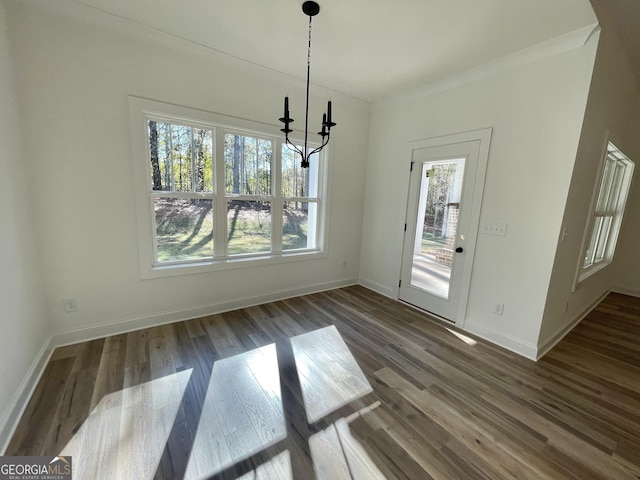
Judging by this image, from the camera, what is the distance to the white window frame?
2383 millimetres

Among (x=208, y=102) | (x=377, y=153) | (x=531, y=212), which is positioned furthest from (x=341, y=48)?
(x=531, y=212)

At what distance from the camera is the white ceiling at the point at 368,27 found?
186 cm

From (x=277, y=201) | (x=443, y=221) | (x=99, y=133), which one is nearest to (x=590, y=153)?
(x=443, y=221)

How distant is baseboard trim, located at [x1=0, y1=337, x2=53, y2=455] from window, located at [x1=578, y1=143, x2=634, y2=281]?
4927mm

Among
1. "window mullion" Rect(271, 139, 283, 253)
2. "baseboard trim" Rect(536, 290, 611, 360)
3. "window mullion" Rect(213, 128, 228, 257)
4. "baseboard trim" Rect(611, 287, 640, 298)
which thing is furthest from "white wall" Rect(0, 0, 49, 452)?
"baseboard trim" Rect(611, 287, 640, 298)

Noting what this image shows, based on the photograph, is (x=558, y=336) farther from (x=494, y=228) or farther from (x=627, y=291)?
(x=627, y=291)

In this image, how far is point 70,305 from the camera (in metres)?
2.26

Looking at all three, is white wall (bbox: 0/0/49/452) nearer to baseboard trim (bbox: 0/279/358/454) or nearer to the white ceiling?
baseboard trim (bbox: 0/279/358/454)

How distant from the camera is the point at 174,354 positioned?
2236 mm

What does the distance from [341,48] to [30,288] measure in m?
3.17

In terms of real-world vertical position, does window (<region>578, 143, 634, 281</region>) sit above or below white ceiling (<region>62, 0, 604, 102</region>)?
below

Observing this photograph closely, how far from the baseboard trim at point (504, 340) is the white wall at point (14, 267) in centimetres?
363

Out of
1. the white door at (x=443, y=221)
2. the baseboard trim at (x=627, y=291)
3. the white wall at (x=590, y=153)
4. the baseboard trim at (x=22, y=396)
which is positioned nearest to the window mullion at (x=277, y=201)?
the white door at (x=443, y=221)

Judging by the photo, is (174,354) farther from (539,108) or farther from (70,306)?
(539,108)
